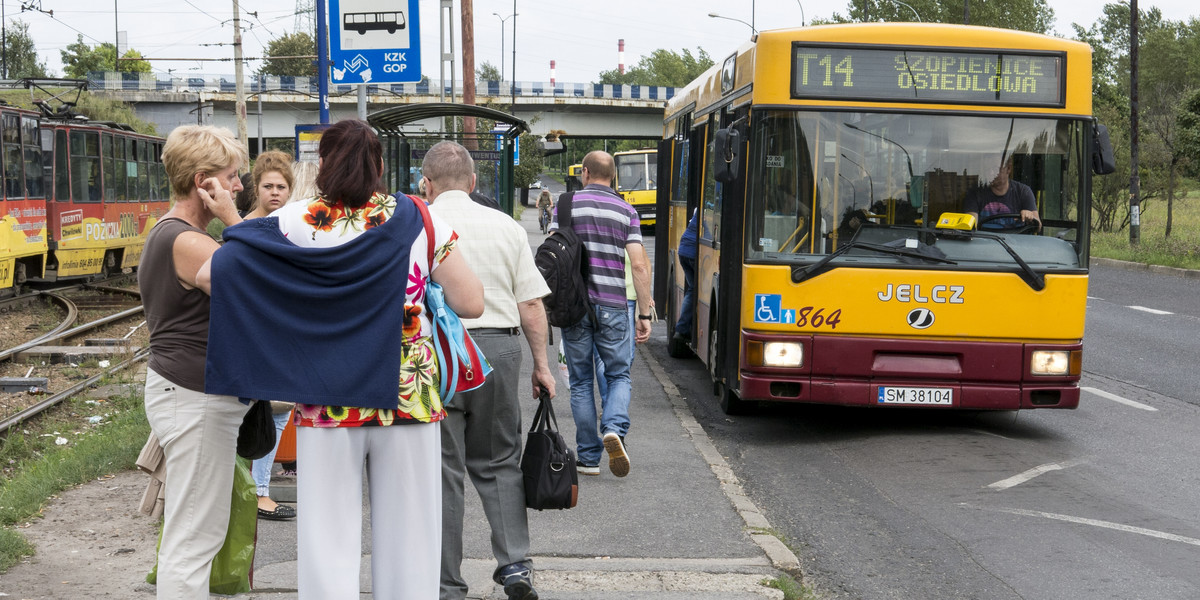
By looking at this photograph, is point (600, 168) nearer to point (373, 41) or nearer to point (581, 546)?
point (581, 546)

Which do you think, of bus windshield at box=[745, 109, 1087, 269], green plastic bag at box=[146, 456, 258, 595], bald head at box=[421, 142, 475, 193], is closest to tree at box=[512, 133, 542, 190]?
bus windshield at box=[745, 109, 1087, 269]

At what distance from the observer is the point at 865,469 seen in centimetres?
789

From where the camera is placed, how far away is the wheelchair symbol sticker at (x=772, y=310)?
8195 millimetres

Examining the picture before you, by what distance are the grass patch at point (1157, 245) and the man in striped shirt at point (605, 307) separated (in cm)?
2126

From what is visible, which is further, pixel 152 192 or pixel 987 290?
pixel 152 192

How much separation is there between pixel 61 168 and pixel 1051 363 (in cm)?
1855

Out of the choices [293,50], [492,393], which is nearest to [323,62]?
[492,393]

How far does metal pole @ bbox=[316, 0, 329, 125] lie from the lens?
423 inches

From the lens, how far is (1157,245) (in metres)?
29.8

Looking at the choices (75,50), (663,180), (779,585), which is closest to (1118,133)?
(663,180)

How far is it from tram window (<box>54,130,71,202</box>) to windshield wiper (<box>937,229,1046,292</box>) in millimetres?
17603

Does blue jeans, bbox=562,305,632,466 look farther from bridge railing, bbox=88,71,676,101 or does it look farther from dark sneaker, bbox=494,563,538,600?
bridge railing, bbox=88,71,676,101

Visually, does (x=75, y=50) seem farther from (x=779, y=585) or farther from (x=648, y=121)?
(x=779, y=585)

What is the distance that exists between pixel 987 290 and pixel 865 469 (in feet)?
4.68
